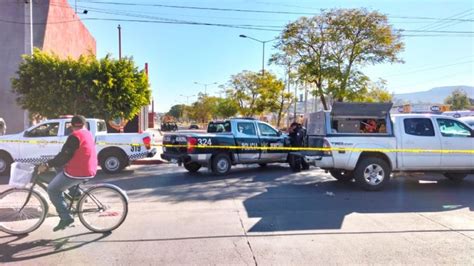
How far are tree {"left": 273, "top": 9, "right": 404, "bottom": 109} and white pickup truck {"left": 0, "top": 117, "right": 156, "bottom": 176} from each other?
12.1 m

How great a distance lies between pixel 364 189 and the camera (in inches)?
387

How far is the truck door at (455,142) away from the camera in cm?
1018

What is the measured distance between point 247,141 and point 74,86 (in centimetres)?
820

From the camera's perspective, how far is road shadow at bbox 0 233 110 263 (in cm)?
502

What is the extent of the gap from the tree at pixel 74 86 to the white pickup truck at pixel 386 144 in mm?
9934

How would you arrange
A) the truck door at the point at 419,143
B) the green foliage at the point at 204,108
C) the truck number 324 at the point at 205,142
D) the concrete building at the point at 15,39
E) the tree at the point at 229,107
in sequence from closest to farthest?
the truck door at the point at 419,143 < the truck number 324 at the point at 205,142 < the concrete building at the point at 15,39 < the tree at the point at 229,107 < the green foliage at the point at 204,108

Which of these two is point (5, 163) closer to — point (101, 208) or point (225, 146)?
point (225, 146)

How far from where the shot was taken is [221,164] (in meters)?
12.7

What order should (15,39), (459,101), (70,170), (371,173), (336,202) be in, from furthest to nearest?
1. (459,101)
2. (15,39)
3. (371,173)
4. (336,202)
5. (70,170)

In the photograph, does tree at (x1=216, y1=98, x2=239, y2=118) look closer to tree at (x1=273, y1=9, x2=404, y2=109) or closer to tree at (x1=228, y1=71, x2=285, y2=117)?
tree at (x1=228, y1=71, x2=285, y2=117)

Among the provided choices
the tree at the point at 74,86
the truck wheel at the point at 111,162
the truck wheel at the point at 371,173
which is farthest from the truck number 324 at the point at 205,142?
the tree at the point at 74,86

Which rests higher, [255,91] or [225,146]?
[255,91]

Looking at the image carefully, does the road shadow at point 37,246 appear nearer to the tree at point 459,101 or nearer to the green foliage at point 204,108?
the green foliage at point 204,108

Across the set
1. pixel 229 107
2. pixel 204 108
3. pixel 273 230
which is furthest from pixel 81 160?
pixel 204 108
